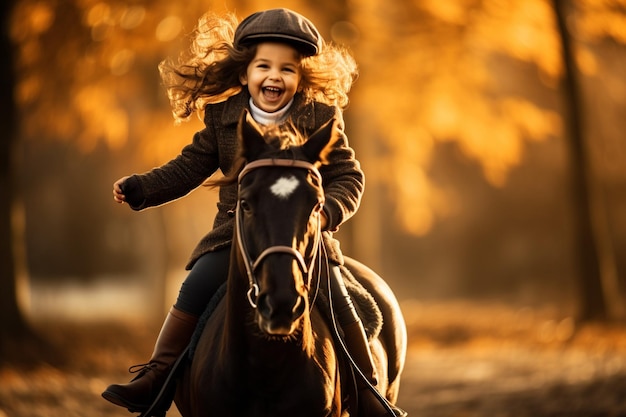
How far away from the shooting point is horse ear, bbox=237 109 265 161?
12.4ft

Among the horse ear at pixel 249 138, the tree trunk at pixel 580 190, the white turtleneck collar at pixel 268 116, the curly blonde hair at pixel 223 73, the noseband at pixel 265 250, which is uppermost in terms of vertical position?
the tree trunk at pixel 580 190

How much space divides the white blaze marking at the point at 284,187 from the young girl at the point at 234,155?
68 centimetres

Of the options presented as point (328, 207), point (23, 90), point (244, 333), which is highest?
point (23, 90)

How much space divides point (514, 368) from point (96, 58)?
8567 mm

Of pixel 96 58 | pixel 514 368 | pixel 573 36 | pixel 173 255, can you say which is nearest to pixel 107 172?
pixel 173 255

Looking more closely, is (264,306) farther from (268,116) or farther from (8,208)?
(8,208)

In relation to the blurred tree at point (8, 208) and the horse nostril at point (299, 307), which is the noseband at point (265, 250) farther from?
the blurred tree at point (8, 208)

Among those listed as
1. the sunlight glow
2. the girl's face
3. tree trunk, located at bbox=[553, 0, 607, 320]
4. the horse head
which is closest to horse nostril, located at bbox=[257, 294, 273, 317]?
the horse head

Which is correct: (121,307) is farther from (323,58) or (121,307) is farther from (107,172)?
(323,58)

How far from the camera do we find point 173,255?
21422mm

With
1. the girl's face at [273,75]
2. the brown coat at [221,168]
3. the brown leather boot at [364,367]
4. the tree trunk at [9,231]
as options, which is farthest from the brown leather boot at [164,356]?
the tree trunk at [9,231]

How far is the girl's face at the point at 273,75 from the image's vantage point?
178 inches

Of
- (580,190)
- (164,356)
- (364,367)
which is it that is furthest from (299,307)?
(580,190)

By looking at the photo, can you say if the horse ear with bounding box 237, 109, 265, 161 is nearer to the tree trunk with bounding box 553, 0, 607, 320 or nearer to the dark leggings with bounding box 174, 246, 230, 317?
the dark leggings with bounding box 174, 246, 230, 317
